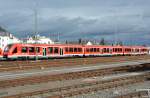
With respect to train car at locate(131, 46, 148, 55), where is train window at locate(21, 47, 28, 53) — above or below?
above

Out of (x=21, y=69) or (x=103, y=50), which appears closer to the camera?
(x=21, y=69)

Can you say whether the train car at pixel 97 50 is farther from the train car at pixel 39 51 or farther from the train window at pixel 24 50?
the train window at pixel 24 50

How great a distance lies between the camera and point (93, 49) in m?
64.8

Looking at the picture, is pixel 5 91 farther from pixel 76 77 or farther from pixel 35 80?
pixel 76 77

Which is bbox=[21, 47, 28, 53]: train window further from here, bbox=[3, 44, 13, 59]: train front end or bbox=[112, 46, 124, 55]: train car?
bbox=[112, 46, 124, 55]: train car

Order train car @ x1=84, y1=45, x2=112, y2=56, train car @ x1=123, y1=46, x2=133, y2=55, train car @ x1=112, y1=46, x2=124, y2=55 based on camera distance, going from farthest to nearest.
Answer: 1. train car @ x1=123, y1=46, x2=133, y2=55
2. train car @ x1=112, y1=46, x2=124, y2=55
3. train car @ x1=84, y1=45, x2=112, y2=56

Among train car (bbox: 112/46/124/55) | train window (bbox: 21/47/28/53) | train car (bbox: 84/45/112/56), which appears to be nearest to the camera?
train window (bbox: 21/47/28/53)

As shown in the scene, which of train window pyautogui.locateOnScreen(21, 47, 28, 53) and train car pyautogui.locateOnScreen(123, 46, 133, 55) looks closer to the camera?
train window pyautogui.locateOnScreen(21, 47, 28, 53)

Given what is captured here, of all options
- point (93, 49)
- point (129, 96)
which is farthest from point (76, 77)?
point (93, 49)

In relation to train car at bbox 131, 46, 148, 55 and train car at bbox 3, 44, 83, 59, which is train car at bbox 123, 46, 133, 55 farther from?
train car at bbox 3, 44, 83, 59

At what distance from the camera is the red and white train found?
1854 inches

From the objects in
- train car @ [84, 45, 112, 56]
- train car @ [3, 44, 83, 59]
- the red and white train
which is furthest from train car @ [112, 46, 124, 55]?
train car @ [3, 44, 83, 59]

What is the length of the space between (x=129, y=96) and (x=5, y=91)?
6820 millimetres

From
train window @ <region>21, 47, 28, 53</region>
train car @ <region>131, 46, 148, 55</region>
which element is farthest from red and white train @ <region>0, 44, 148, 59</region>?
train car @ <region>131, 46, 148, 55</region>
